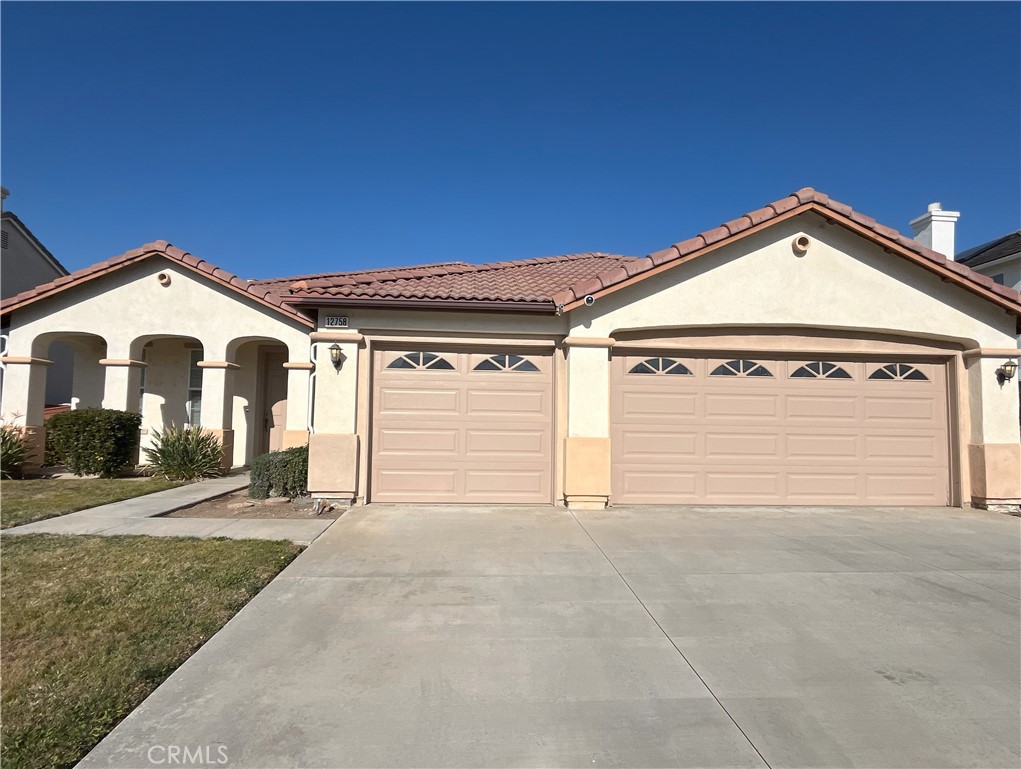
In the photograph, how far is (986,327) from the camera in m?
9.23

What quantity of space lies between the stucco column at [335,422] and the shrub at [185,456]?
4.26 m

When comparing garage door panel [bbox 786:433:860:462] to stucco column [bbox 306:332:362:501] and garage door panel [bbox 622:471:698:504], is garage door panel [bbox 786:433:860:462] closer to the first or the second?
garage door panel [bbox 622:471:698:504]

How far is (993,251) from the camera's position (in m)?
18.3

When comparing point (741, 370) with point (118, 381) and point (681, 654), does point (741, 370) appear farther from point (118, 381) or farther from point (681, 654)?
point (118, 381)

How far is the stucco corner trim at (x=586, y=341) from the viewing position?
8.62m

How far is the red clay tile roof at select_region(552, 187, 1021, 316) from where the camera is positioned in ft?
28.2

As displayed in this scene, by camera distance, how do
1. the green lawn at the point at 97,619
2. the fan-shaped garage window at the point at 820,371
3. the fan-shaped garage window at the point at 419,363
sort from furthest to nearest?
the fan-shaped garage window at the point at 820,371
the fan-shaped garage window at the point at 419,363
the green lawn at the point at 97,619

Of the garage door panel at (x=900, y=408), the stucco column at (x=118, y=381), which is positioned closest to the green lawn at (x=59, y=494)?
the stucco column at (x=118, y=381)

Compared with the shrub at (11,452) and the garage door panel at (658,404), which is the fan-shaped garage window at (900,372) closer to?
the garage door panel at (658,404)

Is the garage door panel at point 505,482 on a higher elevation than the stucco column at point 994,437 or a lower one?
lower

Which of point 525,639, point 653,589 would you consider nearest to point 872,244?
point 653,589

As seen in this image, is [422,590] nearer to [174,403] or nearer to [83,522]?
[83,522]

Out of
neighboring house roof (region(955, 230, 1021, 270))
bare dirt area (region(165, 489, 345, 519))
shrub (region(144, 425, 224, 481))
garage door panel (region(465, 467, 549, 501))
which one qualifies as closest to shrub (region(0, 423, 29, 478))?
shrub (region(144, 425, 224, 481))
